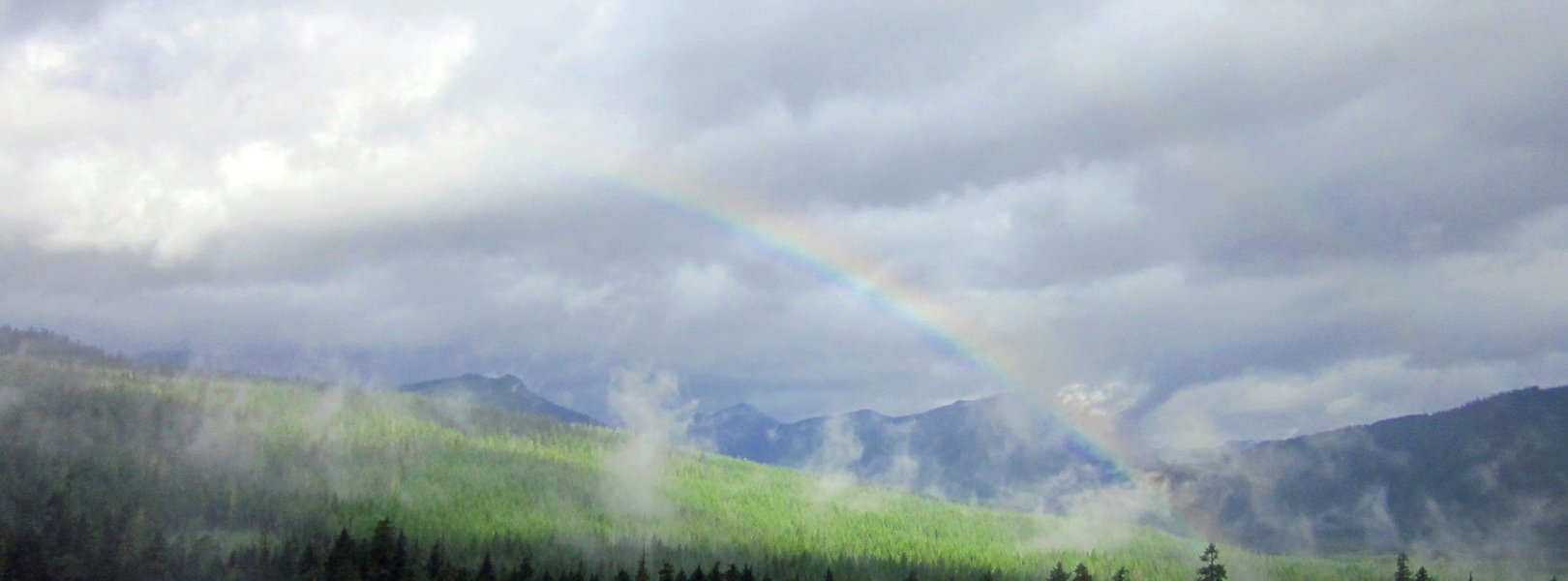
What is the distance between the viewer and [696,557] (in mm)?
198125

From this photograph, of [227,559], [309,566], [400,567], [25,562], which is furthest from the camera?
[227,559]

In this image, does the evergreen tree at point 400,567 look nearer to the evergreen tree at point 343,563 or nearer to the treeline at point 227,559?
the treeline at point 227,559

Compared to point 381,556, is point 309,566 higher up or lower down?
lower down

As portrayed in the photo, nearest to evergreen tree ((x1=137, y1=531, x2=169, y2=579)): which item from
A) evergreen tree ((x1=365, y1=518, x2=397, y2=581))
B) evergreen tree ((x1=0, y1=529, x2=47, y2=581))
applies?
evergreen tree ((x1=0, y1=529, x2=47, y2=581))

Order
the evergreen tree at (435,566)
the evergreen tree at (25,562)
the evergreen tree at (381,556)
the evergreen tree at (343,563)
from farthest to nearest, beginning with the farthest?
the evergreen tree at (435,566) → the evergreen tree at (381,556) → the evergreen tree at (343,563) → the evergreen tree at (25,562)

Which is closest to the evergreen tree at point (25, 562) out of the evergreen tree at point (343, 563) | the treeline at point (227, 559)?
the treeline at point (227, 559)

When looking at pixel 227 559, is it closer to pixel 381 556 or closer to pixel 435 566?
pixel 435 566

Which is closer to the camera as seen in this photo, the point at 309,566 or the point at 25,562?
the point at 25,562

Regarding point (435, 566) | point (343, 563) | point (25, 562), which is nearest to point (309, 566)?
point (343, 563)

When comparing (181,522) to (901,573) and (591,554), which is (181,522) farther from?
(901,573)

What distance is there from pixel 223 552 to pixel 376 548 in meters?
44.8

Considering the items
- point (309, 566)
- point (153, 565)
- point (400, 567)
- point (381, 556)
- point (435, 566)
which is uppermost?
point (381, 556)

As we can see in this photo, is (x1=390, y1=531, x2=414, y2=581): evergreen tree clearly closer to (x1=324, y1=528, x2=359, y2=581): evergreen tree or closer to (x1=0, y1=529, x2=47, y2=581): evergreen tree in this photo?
(x1=324, y1=528, x2=359, y2=581): evergreen tree

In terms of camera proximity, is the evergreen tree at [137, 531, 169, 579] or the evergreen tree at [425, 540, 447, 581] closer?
the evergreen tree at [425, 540, 447, 581]
